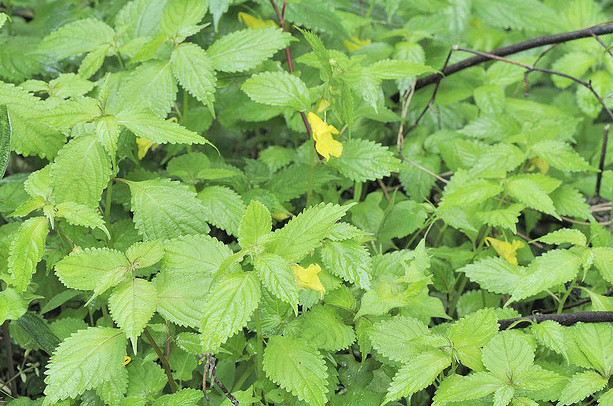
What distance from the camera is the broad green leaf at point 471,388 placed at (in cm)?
115

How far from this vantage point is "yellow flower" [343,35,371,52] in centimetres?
220

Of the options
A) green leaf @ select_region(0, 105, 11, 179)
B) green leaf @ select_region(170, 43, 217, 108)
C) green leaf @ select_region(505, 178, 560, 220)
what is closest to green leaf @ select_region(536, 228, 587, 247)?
green leaf @ select_region(505, 178, 560, 220)

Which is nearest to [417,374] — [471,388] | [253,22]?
[471,388]

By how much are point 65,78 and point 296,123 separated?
729 millimetres

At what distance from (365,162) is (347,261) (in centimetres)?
38

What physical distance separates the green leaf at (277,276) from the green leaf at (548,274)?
1.91ft

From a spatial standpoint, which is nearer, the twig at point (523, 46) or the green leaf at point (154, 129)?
the green leaf at point (154, 129)

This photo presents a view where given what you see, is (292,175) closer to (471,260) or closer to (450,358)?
(471,260)

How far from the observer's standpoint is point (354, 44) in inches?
87.0

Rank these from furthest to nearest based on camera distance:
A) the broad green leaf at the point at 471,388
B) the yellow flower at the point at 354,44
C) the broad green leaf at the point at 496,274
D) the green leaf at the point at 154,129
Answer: the yellow flower at the point at 354,44, the broad green leaf at the point at 496,274, the green leaf at the point at 154,129, the broad green leaf at the point at 471,388

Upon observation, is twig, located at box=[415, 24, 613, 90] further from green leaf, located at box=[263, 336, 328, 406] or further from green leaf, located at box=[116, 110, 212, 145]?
green leaf, located at box=[263, 336, 328, 406]

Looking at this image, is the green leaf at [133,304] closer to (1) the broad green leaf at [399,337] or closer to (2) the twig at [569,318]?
(1) the broad green leaf at [399,337]

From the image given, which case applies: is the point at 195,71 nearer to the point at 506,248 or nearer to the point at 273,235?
the point at 273,235

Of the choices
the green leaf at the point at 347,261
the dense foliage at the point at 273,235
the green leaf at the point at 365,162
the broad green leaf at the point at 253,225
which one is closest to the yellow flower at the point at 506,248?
the dense foliage at the point at 273,235
